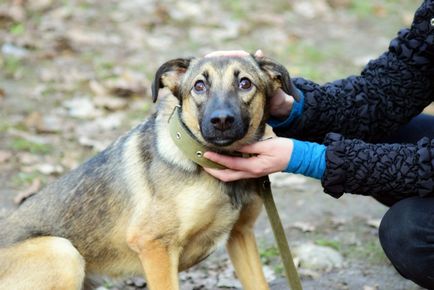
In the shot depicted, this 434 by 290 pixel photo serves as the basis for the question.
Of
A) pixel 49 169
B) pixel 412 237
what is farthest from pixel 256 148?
pixel 49 169

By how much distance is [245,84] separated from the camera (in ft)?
11.8

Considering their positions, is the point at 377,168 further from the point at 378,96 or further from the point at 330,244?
the point at 330,244

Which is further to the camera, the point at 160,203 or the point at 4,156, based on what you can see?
the point at 4,156

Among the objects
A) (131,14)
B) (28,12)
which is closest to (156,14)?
(131,14)

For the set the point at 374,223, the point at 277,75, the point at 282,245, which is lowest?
the point at 374,223

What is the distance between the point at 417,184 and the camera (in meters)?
3.60

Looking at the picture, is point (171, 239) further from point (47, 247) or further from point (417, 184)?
point (417, 184)

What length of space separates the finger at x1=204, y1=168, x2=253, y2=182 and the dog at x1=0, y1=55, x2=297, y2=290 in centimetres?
7

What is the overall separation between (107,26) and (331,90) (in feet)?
16.8

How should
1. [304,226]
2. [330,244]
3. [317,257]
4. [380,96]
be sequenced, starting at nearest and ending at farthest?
[380,96] → [317,257] → [330,244] → [304,226]

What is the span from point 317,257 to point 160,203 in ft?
5.08

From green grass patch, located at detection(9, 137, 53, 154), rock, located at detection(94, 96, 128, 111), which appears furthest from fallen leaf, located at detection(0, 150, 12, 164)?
rock, located at detection(94, 96, 128, 111)

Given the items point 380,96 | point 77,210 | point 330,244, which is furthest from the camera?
point 330,244

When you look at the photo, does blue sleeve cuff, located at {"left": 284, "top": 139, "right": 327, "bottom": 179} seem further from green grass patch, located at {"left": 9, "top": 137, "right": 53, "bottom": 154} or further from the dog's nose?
green grass patch, located at {"left": 9, "top": 137, "right": 53, "bottom": 154}
